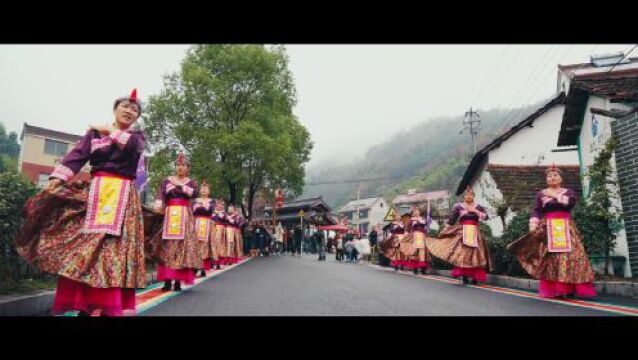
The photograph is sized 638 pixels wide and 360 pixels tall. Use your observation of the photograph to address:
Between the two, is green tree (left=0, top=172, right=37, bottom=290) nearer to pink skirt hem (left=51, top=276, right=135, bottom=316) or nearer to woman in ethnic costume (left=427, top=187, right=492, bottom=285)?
pink skirt hem (left=51, top=276, right=135, bottom=316)

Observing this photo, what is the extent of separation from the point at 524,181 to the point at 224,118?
16.2 m

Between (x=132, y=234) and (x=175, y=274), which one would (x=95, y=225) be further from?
(x=175, y=274)

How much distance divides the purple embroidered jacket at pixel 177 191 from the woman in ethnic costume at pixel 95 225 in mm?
2505

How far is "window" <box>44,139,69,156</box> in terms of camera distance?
113ft

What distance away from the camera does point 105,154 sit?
4.28 metres

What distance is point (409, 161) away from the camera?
418 ft

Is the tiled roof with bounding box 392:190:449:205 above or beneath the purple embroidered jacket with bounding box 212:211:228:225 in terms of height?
above

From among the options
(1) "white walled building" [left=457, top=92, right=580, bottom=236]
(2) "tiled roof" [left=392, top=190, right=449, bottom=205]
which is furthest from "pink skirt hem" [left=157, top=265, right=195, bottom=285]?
(2) "tiled roof" [left=392, top=190, right=449, bottom=205]

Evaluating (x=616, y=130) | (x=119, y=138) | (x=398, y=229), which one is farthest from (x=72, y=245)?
(x=398, y=229)

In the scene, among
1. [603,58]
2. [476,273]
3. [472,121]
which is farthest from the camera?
[472,121]

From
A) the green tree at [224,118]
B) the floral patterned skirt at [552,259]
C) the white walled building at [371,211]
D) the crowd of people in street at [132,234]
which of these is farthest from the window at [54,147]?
the white walled building at [371,211]

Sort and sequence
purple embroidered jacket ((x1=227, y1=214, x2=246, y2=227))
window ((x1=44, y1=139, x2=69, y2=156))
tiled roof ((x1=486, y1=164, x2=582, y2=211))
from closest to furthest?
purple embroidered jacket ((x1=227, y1=214, x2=246, y2=227)) < tiled roof ((x1=486, y1=164, x2=582, y2=211)) < window ((x1=44, y1=139, x2=69, y2=156))
